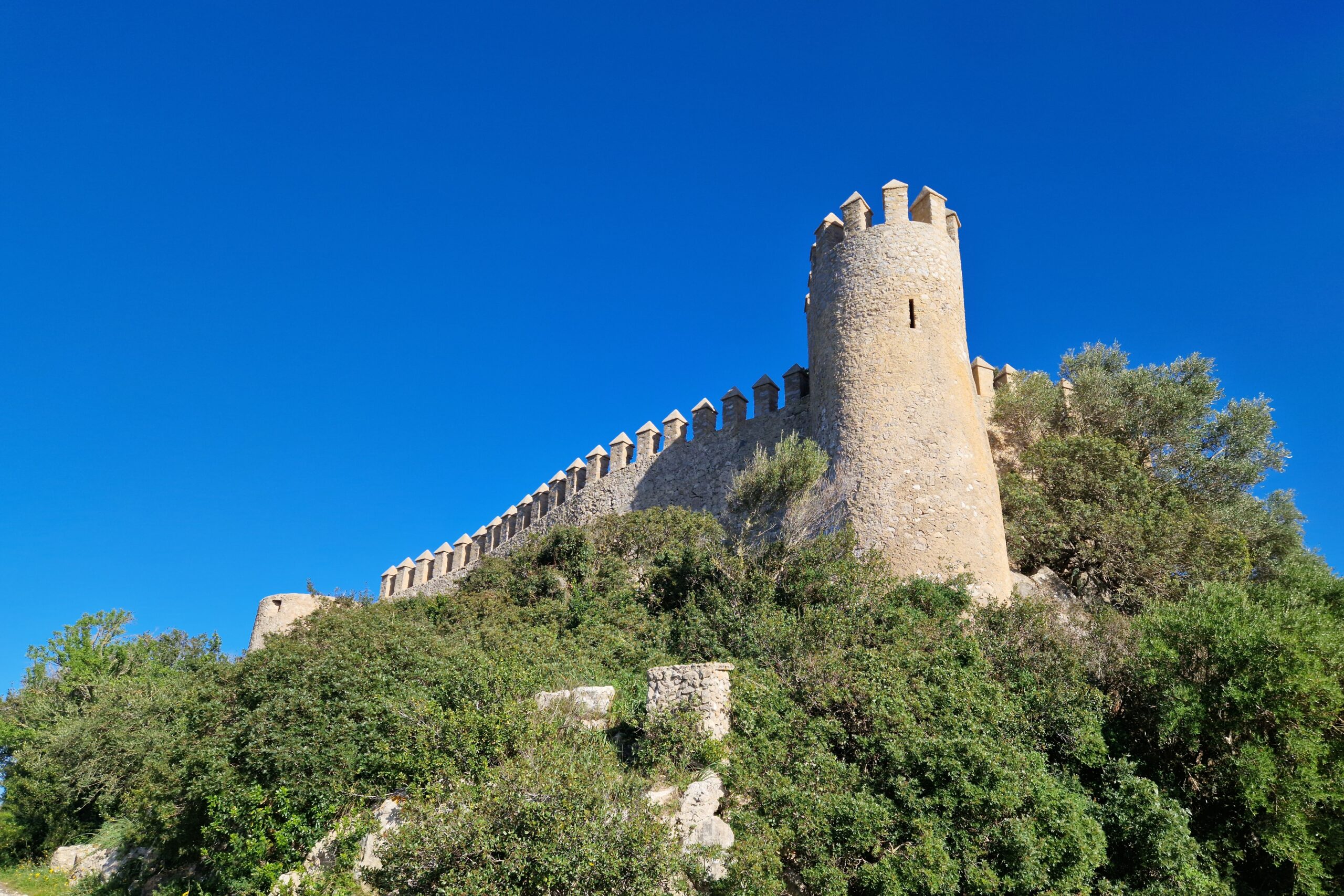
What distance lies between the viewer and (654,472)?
25828 millimetres

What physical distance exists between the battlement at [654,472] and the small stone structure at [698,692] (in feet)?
34.7

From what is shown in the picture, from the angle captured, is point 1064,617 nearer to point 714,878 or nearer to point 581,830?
point 714,878

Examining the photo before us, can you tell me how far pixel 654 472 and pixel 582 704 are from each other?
14462 millimetres

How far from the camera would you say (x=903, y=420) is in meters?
18.2

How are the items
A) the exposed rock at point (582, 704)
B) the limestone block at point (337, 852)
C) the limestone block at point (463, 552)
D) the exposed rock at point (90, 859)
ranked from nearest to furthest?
the limestone block at point (337, 852), the exposed rock at point (582, 704), the exposed rock at point (90, 859), the limestone block at point (463, 552)

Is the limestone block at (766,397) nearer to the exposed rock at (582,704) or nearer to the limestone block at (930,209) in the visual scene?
the limestone block at (930,209)

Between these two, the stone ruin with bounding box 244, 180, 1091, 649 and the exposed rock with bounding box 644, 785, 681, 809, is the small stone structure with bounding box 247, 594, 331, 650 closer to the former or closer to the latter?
the stone ruin with bounding box 244, 180, 1091, 649

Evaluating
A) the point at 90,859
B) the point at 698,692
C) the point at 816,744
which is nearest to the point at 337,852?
the point at 698,692

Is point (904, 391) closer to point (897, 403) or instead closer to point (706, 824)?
point (897, 403)

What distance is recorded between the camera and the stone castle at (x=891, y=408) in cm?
1716

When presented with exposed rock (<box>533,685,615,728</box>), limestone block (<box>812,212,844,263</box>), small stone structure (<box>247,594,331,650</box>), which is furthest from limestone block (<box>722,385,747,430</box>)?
small stone structure (<box>247,594,331,650</box>)

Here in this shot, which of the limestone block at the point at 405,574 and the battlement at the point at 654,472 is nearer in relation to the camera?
the battlement at the point at 654,472

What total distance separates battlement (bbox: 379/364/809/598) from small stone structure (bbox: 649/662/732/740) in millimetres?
A: 10575

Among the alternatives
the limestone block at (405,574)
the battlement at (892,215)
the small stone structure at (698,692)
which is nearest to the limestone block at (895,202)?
the battlement at (892,215)
